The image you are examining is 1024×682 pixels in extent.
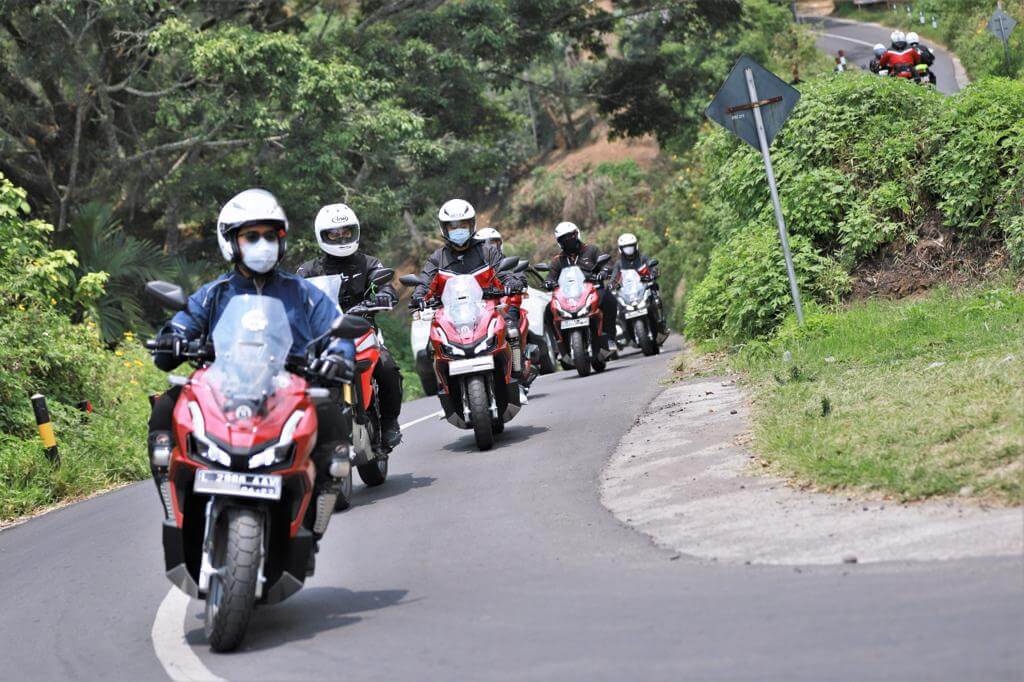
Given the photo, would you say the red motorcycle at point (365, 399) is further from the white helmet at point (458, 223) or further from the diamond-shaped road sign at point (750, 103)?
the diamond-shaped road sign at point (750, 103)

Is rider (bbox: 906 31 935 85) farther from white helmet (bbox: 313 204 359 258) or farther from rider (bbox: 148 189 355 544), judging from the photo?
rider (bbox: 148 189 355 544)

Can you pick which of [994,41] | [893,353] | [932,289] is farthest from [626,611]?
[994,41]

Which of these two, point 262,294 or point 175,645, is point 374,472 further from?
point 175,645

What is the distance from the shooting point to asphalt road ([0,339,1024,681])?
547 cm

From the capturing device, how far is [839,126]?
17578 mm

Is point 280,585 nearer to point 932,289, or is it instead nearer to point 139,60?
point 932,289

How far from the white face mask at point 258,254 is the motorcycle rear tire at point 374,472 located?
4.61 meters

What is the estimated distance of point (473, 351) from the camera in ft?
42.4

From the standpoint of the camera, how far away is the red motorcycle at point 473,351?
42.4 ft

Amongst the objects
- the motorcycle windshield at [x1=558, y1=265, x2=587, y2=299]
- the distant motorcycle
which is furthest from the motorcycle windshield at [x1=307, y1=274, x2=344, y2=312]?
the distant motorcycle

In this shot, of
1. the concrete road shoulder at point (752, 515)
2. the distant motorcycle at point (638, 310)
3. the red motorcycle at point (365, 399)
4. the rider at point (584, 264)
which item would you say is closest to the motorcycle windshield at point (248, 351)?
the concrete road shoulder at point (752, 515)

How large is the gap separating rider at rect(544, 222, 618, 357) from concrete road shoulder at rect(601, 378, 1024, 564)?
9174 mm

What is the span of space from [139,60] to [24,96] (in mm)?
3310

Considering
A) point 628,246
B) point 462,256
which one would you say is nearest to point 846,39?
point 628,246
